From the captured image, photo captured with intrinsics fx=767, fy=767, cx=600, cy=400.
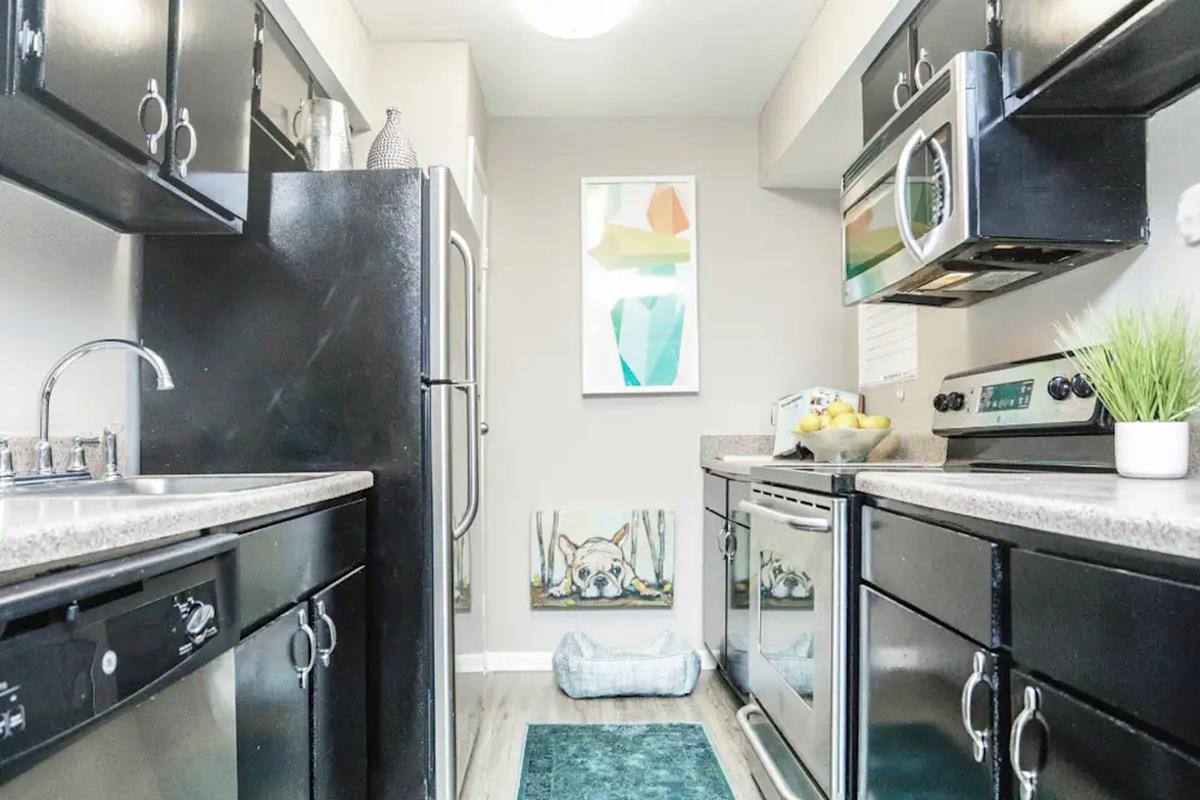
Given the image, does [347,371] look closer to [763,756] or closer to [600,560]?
[763,756]

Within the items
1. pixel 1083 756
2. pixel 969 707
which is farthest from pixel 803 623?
pixel 1083 756

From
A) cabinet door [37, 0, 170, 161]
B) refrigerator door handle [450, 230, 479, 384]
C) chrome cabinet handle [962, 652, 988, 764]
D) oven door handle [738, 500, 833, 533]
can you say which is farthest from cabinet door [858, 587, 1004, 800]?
cabinet door [37, 0, 170, 161]

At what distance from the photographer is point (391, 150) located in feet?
6.92

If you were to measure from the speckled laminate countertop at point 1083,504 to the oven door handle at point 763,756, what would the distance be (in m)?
0.84

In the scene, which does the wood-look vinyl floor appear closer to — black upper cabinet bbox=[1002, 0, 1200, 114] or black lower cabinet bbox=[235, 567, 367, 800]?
black lower cabinet bbox=[235, 567, 367, 800]

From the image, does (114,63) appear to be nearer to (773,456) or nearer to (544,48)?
(544,48)

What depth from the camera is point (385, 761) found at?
1731 millimetres

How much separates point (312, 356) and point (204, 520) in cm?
85

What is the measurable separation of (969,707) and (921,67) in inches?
57.8

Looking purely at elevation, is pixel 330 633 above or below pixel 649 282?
below

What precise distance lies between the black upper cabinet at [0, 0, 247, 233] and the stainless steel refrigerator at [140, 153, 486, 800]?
152 millimetres

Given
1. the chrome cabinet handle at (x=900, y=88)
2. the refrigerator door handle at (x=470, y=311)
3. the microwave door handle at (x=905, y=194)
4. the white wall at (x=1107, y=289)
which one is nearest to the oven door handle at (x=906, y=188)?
the microwave door handle at (x=905, y=194)

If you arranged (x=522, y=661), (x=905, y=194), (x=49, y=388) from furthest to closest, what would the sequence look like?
(x=522, y=661) → (x=905, y=194) → (x=49, y=388)

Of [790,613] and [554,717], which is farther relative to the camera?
[554,717]
